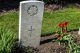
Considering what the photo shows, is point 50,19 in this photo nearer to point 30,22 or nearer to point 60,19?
point 60,19

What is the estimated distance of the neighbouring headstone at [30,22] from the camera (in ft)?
26.7

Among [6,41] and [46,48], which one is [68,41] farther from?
[6,41]

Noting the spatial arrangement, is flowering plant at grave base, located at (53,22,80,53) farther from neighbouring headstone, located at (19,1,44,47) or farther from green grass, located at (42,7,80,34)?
green grass, located at (42,7,80,34)

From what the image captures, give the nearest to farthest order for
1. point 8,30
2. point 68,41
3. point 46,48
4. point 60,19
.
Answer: point 68,41 → point 46,48 → point 8,30 → point 60,19

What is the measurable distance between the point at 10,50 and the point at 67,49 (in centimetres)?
163

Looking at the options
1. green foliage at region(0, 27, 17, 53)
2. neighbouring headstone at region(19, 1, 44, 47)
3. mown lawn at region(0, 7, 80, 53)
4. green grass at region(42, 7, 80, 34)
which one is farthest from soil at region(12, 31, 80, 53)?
green grass at region(42, 7, 80, 34)

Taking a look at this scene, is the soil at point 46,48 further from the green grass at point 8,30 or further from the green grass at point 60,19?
the green grass at point 60,19

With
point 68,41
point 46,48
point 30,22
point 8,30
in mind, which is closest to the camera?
point 68,41

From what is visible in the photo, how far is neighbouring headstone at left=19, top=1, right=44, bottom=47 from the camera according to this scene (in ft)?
26.7

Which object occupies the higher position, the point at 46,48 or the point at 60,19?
the point at 60,19

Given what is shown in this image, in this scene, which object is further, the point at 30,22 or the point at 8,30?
the point at 8,30

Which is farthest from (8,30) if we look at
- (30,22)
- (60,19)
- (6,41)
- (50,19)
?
(60,19)

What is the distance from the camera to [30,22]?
329 inches

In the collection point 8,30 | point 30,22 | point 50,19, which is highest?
point 30,22
